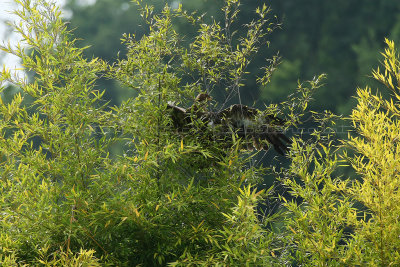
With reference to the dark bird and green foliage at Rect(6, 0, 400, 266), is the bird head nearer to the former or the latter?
the dark bird

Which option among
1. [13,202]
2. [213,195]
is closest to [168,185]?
[213,195]

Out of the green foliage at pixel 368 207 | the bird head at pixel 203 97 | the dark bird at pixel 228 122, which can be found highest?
the bird head at pixel 203 97

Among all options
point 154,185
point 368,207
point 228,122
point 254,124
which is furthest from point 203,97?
point 368,207

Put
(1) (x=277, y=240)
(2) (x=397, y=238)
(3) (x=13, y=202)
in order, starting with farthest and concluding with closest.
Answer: (1) (x=277, y=240), (3) (x=13, y=202), (2) (x=397, y=238)

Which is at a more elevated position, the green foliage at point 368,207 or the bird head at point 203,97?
the bird head at point 203,97

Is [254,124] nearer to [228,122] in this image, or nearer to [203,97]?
[228,122]

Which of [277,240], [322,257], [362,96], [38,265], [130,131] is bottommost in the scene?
[38,265]

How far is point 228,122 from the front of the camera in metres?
2.95

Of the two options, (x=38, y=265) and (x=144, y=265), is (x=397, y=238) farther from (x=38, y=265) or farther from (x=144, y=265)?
(x=38, y=265)

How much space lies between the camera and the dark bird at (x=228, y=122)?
9.56ft

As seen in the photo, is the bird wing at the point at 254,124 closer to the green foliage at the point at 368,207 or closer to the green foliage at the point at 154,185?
the green foliage at the point at 154,185

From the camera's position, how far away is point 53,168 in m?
2.94

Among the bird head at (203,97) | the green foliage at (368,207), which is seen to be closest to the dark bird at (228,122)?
the bird head at (203,97)

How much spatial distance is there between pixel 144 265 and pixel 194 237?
337 millimetres
